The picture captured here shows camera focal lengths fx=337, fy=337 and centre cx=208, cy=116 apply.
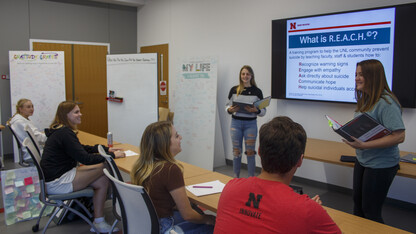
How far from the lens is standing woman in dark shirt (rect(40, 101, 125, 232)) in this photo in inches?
114

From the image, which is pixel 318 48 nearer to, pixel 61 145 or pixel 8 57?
pixel 61 145

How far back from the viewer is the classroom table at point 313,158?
5.51 feet

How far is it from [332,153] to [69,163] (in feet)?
7.98

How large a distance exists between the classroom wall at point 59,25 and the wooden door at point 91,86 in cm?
27

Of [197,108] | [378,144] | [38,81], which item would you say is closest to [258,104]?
[197,108]

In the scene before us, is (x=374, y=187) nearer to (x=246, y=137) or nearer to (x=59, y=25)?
(x=246, y=137)

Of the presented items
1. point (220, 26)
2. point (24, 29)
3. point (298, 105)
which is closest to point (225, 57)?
point (220, 26)

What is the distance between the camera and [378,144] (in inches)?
88.1

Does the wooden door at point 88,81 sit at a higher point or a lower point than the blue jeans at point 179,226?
higher

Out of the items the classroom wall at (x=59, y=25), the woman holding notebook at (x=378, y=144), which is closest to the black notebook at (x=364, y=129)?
the woman holding notebook at (x=378, y=144)

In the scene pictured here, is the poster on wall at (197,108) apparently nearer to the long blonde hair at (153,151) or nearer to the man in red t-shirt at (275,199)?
the long blonde hair at (153,151)

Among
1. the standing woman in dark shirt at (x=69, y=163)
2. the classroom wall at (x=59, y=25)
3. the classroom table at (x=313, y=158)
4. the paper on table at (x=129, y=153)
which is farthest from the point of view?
the classroom wall at (x=59, y=25)

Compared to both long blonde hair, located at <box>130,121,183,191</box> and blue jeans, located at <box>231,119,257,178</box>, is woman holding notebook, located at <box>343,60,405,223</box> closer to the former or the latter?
long blonde hair, located at <box>130,121,183,191</box>

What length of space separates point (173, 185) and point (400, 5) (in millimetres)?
3077
